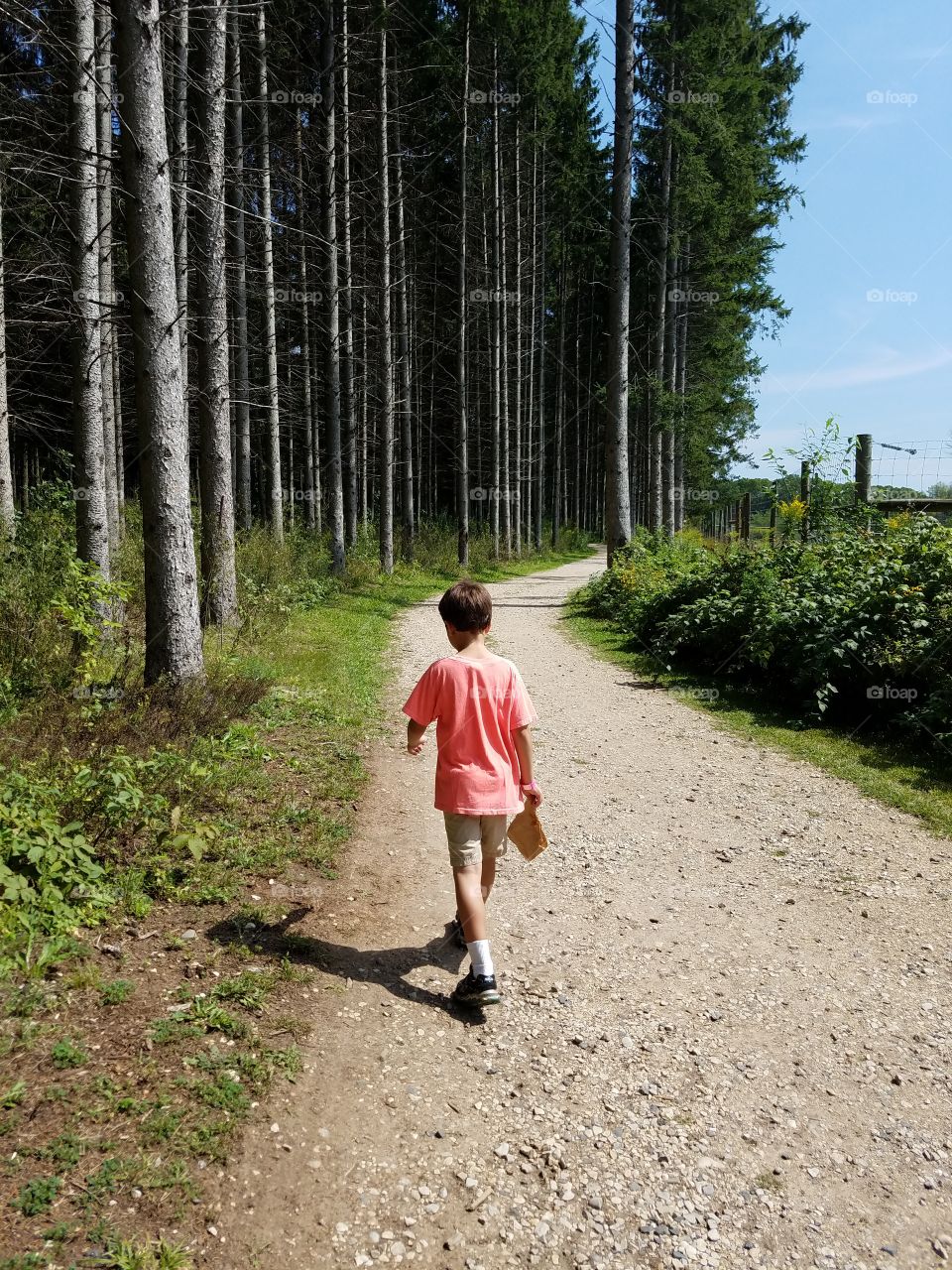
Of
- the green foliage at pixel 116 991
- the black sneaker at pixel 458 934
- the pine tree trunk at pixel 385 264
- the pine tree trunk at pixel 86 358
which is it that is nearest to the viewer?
the green foliage at pixel 116 991

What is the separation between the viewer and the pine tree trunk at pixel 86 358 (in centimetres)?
805

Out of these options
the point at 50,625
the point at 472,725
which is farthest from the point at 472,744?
the point at 50,625

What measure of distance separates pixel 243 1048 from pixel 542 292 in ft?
111

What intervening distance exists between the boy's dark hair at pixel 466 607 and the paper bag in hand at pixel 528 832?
0.95m

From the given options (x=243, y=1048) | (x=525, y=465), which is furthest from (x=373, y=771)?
(x=525, y=465)

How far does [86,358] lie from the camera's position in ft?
27.3

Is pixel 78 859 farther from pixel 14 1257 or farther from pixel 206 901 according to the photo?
pixel 14 1257

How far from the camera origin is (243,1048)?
3.11m

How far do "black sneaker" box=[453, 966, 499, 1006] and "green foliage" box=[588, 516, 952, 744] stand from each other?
527 centimetres

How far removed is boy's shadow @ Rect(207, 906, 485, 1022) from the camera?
3.73m

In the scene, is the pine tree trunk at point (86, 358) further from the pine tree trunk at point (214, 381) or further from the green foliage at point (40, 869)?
the green foliage at point (40, 869)

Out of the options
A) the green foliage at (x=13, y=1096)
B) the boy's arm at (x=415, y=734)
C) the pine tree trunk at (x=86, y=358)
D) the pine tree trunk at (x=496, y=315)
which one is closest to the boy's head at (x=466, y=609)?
the boy's arm at (x=415, y=734)

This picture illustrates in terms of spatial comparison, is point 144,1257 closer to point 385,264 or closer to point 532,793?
point 532,793

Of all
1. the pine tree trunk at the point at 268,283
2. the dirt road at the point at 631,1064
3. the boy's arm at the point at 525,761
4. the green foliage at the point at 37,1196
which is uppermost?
the pine tree trunk at the point at 268,283
